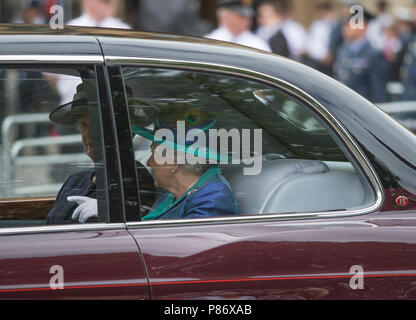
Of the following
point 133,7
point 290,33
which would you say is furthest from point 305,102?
point 290,33

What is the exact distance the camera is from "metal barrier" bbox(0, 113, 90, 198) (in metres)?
2.67

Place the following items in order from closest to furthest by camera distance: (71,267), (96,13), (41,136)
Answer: (71,267)
(41,136)
(96,13)

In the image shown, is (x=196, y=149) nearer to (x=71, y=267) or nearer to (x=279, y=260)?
(x=279, y=260)

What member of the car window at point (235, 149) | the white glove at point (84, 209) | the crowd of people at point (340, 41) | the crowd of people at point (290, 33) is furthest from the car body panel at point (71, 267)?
the crowd of people at point (290, 33)

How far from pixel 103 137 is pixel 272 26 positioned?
22.9ft

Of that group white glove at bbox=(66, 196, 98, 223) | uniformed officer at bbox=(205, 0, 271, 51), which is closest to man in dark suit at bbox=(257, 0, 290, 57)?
uniformed officer at bbox=(205, 0, 271, 51)

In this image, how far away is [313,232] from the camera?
261 centimetres

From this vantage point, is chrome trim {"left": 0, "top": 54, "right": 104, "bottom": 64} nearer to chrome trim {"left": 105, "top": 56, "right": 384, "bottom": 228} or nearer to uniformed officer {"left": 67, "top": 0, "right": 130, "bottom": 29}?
chrome trim {"left": 105, "top": 56, "right": 384, "bottom": 228}

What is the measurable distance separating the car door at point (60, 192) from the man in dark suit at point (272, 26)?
6.38 m

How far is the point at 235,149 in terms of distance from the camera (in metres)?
2.79

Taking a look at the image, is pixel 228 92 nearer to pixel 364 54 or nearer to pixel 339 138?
pixel 339 138

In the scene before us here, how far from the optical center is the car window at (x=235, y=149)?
270 centimetres

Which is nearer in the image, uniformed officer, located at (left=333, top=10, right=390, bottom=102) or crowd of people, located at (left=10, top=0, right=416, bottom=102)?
crowd of people, located at (left=10, top=0, right=416, bottom=102)

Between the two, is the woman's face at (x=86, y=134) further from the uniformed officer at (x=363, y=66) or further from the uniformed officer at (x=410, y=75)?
the uniformed officer at (x=410, y=75)
